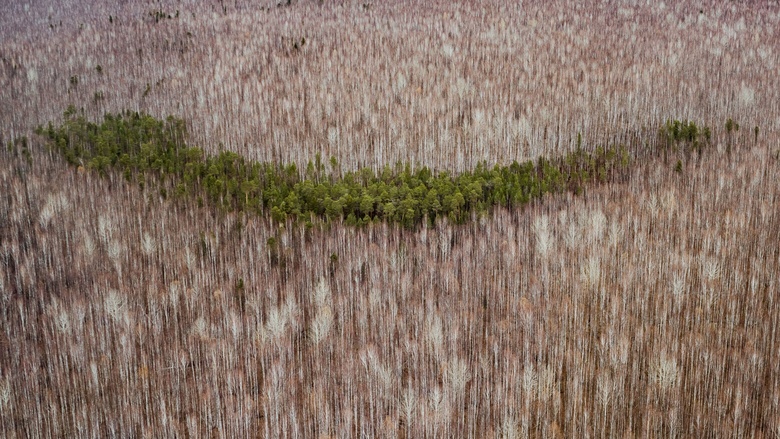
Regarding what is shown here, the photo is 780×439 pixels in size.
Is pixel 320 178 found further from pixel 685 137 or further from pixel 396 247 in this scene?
pixel 685 137

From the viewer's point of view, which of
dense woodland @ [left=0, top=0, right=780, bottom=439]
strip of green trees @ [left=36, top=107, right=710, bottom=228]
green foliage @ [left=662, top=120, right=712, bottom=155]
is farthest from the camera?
green foliage @ [left=662, top=120, right=712, bottom=155]

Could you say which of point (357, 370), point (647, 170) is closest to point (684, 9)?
point (647, 170)

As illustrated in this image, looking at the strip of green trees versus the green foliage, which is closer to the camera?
the strip of green trees

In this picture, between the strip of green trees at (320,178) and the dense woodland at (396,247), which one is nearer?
the dense woodland at (396,247)

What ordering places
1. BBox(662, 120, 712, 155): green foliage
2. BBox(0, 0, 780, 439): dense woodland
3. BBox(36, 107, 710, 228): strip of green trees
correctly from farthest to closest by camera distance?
BBox(662, 120, 712, 155): green foliage, BBox(36, 107, 710, 228): strip of green trees, BBox(0, 0, 780, 439): dense woodland

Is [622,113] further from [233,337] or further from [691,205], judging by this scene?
[233,337]

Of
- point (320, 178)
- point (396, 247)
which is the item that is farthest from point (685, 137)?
point (396, 247)

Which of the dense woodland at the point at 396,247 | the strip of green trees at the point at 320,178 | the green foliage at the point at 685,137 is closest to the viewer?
the dense woodland at the point at 396,247
